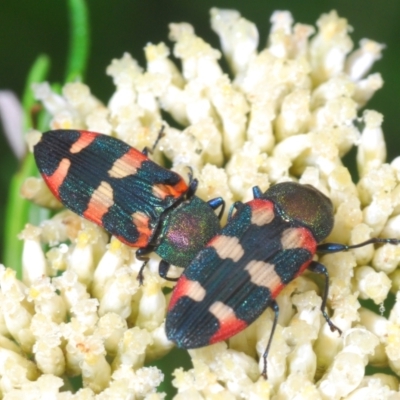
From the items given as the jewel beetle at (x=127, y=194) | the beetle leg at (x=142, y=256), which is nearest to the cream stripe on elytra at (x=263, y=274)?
the jewel beetle at (x=127, y=194)

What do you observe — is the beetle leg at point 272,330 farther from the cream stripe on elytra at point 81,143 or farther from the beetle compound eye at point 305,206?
the cream stripe on elytra at point 81,143

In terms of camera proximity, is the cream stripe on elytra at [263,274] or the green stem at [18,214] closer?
the cream stripe on elytra at [263,274]

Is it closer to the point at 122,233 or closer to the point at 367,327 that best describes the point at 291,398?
the point at 367,327

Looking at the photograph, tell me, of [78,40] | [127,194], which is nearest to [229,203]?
[127,194]

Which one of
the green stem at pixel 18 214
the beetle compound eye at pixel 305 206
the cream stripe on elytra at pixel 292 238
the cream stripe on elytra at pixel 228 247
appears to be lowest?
the green stem at pixel 18 214

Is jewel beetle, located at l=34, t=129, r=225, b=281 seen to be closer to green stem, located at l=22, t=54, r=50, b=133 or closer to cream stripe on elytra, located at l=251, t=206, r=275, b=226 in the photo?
cream stripe on elytra, located at l=251, t=206, r=275, b=226

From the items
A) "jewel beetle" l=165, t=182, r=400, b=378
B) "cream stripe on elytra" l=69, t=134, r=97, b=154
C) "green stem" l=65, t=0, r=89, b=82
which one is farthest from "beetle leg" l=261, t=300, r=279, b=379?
"green stem" l=65, t=0, r=89, b=82
